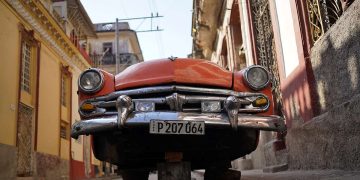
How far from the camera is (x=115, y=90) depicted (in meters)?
4.09

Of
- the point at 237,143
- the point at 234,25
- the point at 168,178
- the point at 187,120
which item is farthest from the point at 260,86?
the point at 234,25

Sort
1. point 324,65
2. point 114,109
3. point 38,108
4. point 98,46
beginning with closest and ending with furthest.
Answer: point 114,109 < point 324,65 < point 38,108 < point 98,46

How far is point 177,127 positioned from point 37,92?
433 inches

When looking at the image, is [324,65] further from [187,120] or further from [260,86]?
[187,120]

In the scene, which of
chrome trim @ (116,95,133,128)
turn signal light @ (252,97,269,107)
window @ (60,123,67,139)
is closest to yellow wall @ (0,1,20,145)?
window @ (60,123,67,139)

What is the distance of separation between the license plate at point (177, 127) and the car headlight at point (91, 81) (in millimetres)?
952

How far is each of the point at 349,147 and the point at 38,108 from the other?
11.0m

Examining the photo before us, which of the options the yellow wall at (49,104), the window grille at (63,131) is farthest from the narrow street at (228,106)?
the window grille at (63,131)

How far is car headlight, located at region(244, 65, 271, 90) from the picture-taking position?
4.12 metres

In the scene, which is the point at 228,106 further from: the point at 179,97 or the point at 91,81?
the point at 91,81

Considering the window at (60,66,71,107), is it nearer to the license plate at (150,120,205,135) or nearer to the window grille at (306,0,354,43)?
the window grille at (306,0,354,43)

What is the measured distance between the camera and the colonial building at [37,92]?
11.0 metres

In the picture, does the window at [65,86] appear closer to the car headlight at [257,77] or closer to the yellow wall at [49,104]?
the yellow wall at [49,104]

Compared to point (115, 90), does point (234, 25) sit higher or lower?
higher
